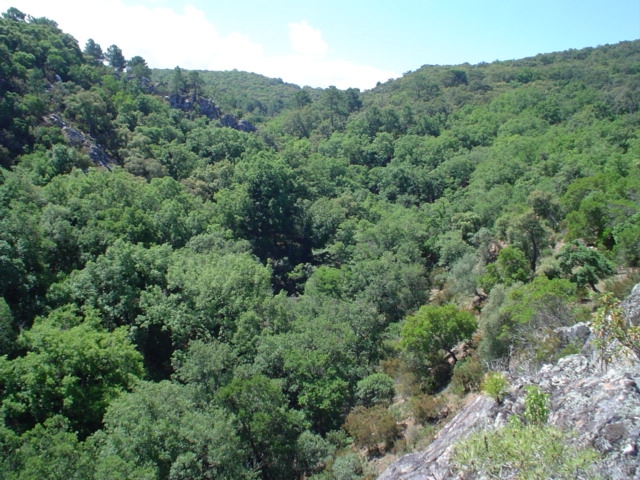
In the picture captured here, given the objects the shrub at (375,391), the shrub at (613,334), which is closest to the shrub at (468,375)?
the shrub at (375,391)

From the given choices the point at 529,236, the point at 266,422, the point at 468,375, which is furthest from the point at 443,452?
the point at 529,236

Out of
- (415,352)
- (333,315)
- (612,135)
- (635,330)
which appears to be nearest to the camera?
(635,330)

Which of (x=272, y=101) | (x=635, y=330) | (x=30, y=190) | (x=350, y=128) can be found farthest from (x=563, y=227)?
(x=272, y=101)

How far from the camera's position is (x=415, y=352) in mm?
25719

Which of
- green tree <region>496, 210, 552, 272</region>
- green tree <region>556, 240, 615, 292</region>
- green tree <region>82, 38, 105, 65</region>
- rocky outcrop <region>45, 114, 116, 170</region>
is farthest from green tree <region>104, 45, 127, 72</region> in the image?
green tree <region>556, 240, 615, 292</region>

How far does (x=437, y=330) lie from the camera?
2523cm

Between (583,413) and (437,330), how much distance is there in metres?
14.9

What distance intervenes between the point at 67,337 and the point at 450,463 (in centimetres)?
1953

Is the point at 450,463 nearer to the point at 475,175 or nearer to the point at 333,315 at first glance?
the point at 333,315

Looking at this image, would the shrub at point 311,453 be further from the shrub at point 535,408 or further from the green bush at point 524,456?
the shrub at point 535,408

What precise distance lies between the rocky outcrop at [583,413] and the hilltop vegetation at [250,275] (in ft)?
11.6

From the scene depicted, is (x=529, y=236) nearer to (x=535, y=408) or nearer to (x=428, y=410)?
(x=428, y=410)

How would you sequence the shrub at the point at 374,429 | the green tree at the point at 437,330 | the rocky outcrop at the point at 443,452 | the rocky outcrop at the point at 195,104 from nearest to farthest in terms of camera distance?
1. the rocky outcrop at the point at 443,452
2. the shrub at the point at 374,429
3. the green tree at the point at 437,330
4. the rocky outcrop at the point at 195,104

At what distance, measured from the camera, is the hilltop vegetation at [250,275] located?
19.9 metres
